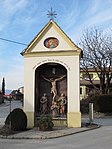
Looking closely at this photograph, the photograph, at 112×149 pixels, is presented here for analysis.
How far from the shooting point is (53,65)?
20.7 metres

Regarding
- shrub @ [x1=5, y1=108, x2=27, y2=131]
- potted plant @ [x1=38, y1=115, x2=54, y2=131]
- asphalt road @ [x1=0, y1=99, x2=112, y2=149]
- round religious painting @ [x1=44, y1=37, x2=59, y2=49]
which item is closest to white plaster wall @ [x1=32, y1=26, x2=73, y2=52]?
round religious painting @ [x1=44, y1=37, x2=59, y2=49]

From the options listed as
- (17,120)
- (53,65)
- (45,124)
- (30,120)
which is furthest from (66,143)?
(53,65)

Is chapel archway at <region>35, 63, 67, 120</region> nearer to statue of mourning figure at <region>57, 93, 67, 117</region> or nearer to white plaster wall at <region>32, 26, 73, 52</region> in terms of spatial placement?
statue of mourning figure at <region>57, 93, 67, 117</region>

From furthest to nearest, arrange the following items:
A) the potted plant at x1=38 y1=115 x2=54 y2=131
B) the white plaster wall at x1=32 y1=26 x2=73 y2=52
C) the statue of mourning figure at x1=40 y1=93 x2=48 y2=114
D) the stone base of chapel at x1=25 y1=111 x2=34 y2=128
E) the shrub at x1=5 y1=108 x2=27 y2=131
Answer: the statue of mourning figure at x1=40 y1=93 x2=48 y2=114 < the white plaster wall at x1=32 y1=26 x2=73 y2=52 < the stone base of chapel at x1=25 y1=111 x2=34 y2=128 < the potted plant at x1=38 y1=115 x2=54 y2=131 < the shrub at x1=5 y1=108 x2=27 y2=131

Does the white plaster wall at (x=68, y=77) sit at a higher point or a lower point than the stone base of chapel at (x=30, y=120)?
higher

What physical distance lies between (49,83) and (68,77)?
177 centimetres

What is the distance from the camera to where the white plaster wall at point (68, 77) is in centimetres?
1936

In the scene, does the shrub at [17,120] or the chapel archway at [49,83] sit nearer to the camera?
the shrub at [17,120]

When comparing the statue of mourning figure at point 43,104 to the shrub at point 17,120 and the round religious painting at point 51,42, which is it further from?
the round religious painting at point 51,42

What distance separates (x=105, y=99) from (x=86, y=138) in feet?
64.4

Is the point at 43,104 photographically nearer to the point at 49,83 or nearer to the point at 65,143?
the point at 49,83

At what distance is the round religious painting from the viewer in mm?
19844

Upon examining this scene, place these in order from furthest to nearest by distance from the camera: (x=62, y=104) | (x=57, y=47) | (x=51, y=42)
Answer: (x=62, y=104), (x=51, y=42), (x=57, y=47)

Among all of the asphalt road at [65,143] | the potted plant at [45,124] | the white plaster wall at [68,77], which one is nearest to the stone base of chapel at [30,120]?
the white plaster wall at [68,77]
